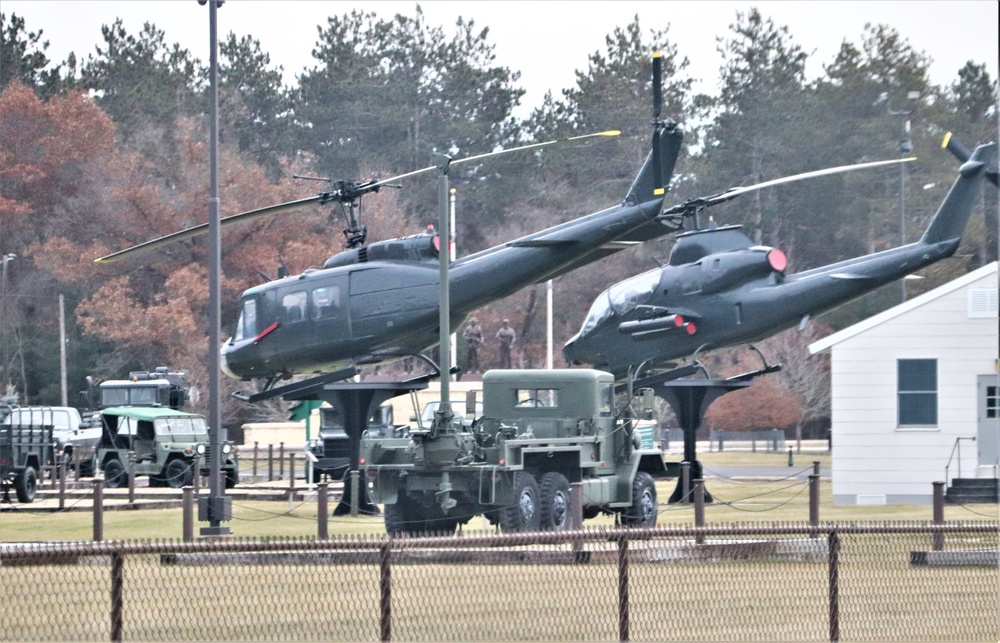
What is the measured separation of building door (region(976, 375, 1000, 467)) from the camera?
26734 mm

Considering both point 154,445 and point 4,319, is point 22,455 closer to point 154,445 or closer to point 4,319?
point 154,445

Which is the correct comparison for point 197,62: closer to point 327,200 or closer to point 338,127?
point 338,127

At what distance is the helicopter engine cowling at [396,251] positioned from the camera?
88.8ft

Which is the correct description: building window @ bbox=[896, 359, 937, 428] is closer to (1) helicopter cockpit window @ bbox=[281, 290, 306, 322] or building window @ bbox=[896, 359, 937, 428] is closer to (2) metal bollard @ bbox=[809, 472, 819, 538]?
(2) metal bollard @ bbox=[809, 472, 819, 538]

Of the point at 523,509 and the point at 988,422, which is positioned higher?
the point at 988,422

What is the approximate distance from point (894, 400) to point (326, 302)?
9.80 meters

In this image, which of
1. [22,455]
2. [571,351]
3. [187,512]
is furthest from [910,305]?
[22,455]

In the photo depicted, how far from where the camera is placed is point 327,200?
24.9 m

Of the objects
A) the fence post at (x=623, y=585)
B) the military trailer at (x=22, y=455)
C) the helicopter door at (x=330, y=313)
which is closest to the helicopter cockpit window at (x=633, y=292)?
the helicopter door at (x=330, y=313)

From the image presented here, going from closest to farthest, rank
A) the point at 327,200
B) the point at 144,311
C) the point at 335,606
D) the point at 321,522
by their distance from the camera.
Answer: the point at 335,606 < the point at 321,522 < the point at 327,200 < the point at 144,311

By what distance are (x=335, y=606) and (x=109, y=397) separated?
30725 millimetres

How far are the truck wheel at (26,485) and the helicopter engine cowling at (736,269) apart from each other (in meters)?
12.3

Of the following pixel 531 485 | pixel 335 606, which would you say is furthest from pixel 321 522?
pixel 335 606

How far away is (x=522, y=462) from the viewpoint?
18875 mm
